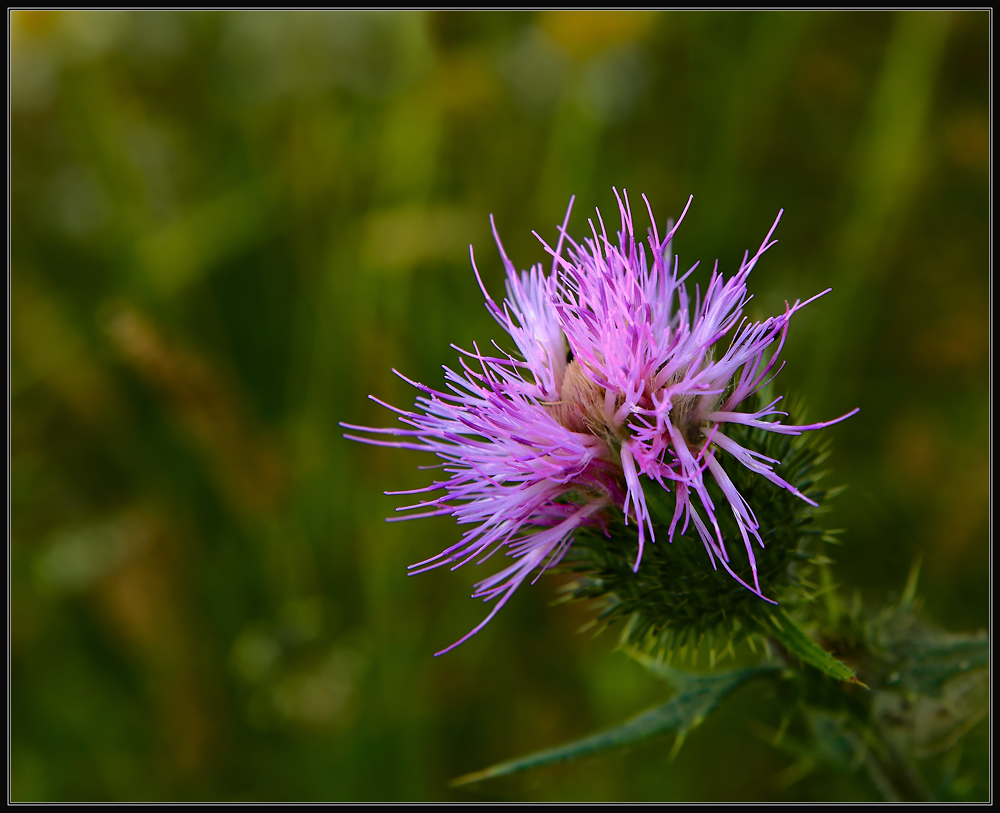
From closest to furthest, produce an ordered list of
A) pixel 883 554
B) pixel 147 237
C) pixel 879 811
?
pixel 879 811
pixel 883 554
pixel 147 237

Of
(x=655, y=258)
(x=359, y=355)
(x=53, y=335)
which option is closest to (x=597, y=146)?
(x=359, y=355)

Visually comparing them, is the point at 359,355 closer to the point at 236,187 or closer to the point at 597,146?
the point at 236,187

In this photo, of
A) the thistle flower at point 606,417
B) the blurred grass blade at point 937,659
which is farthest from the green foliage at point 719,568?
the blurred grass blade at point 937,659

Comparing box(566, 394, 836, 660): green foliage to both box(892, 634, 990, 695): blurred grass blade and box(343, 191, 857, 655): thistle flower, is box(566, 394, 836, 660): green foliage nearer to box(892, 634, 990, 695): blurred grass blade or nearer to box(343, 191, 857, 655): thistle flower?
box(343, 191, 857, 655): thistle flower

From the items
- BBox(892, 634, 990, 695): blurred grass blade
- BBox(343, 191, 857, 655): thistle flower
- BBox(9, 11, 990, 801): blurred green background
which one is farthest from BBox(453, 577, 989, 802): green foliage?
BBox(9, 11, 990, 801): blurred green background

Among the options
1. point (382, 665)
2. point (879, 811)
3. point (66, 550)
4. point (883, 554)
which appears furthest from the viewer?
point (66, 550)

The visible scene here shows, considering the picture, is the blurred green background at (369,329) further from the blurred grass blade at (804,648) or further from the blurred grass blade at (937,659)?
the blurred grass blade at (804,648)
